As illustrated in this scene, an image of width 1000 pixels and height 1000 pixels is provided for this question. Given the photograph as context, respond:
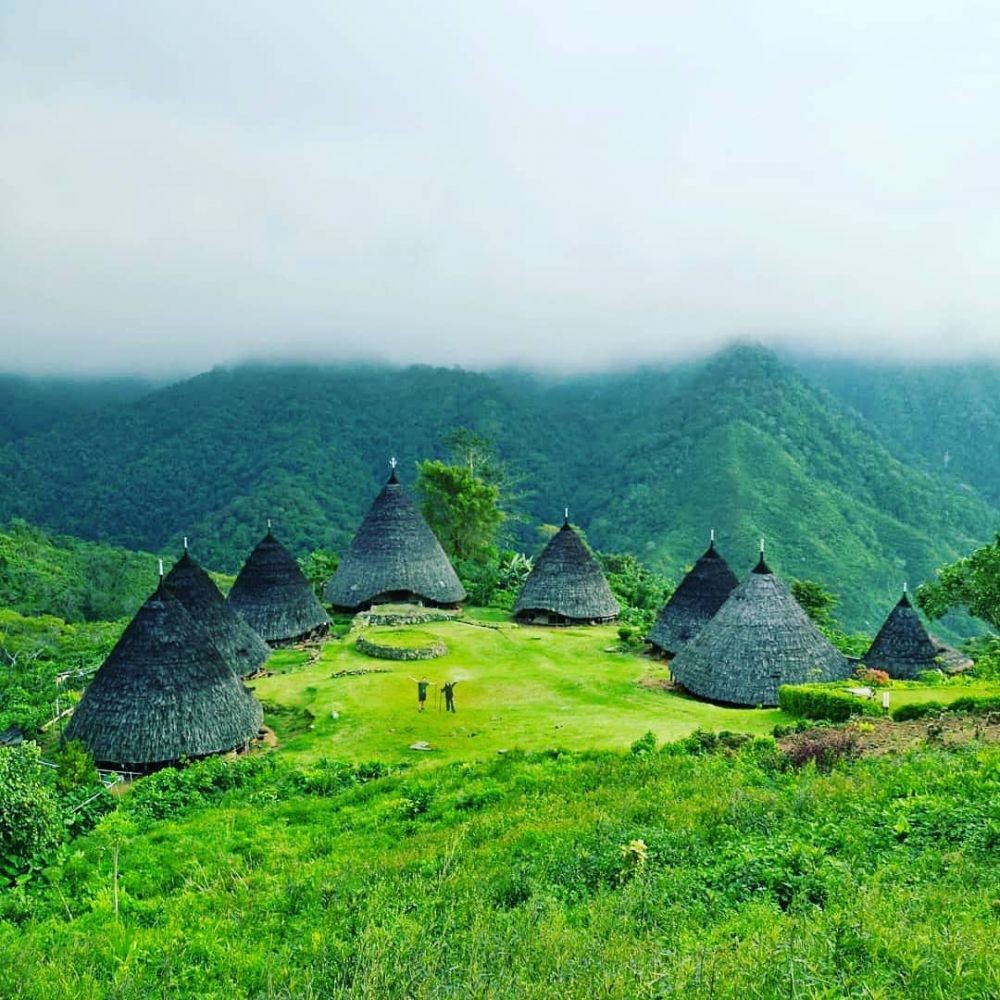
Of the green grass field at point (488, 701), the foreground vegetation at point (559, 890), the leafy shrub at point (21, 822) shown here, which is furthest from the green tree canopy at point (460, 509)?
the leafy shrub at point (21, 822)

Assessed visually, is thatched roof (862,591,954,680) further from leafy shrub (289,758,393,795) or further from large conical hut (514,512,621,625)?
leafy shrub (289,758,393,795)

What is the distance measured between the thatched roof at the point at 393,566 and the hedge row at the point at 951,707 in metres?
19.5

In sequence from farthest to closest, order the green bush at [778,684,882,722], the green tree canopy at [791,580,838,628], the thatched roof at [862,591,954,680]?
the green tree canopy at [791,580,838,628] → the thatched roof at [862,591,954,680] → the green bush at [778,684,882,722]

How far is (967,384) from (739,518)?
161 ft

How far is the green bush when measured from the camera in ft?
50.9

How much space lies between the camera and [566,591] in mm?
29906

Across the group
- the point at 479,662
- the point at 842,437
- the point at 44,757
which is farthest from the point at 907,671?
the point at 842,437

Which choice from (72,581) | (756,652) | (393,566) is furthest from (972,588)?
(72,581)

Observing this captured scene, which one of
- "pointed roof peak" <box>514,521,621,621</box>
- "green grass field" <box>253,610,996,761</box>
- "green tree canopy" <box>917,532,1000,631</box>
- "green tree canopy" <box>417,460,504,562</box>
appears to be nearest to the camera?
"green grass field" <box>253,610,996,761</box>

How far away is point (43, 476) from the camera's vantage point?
69.1 m

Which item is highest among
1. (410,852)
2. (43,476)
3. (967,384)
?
(967,384)

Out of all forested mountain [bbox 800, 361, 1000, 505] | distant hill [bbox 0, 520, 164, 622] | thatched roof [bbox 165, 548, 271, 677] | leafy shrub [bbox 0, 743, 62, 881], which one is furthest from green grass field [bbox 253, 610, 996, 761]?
forested mountain [bbox 800, 361, 1000, 505]

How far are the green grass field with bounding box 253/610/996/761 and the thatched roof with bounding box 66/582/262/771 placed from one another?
1.62 meters

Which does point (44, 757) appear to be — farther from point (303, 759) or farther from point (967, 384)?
point (967, 384)
